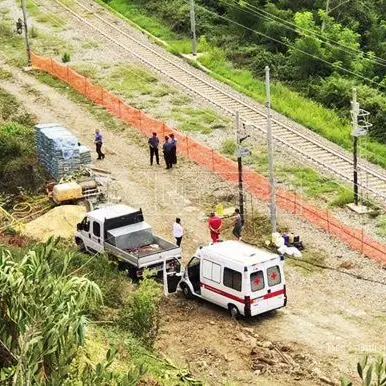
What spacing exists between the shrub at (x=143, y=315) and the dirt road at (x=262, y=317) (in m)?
0.95

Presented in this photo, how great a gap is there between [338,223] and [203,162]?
7633 millimetres

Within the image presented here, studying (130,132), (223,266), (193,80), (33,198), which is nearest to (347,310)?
(223,266)

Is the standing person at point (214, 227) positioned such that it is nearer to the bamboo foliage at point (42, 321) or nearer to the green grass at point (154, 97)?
the green grass at point (154, 97)

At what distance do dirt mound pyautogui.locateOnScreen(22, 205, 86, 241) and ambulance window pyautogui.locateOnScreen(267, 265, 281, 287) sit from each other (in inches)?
346

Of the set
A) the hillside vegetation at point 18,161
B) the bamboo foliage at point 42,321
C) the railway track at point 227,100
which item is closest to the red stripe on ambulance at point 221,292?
the bamboo foliage at point 42,321

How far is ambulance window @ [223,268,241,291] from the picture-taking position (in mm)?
22391

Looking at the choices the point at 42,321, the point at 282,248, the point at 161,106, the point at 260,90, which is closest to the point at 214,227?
the point at 282,248

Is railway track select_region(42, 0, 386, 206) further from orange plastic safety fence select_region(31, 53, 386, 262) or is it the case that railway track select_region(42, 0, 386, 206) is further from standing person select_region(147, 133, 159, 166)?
standing person select_region(147, 133, 159, 166)

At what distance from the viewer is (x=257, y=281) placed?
2242cm

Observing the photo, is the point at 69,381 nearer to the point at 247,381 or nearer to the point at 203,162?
the point at 247,381

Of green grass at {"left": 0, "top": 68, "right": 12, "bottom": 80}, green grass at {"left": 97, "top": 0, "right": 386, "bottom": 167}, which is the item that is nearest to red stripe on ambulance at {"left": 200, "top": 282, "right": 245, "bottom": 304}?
green grass at {"left": 97, "top": 0, "right": 386, "bottom": 167}

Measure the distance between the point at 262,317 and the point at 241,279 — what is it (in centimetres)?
165

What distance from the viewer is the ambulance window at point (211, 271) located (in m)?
22.9

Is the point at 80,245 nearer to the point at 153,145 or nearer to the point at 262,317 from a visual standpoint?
the point at 262,317
